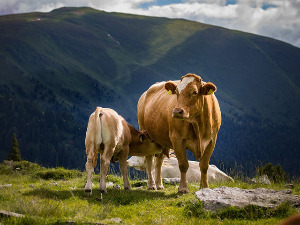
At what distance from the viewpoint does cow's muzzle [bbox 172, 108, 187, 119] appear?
10398 millimetres

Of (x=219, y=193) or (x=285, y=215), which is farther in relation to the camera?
(x=219, y=193)

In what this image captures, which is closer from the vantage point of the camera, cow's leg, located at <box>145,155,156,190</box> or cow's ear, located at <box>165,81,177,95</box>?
cow's ear, located at <box>165,81,177,95</box>

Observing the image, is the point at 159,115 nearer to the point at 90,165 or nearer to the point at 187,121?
the point at 187,121

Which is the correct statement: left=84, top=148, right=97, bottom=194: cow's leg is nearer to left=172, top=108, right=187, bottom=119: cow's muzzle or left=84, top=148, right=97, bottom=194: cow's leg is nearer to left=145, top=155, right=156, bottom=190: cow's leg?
left=172, top=108, right=187, bottom=119: cow's muzzle

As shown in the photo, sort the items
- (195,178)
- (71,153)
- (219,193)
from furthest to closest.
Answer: (71,153)
(195,178)
(219,193)

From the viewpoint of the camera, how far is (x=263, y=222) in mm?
7816

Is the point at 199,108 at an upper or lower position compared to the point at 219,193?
upper

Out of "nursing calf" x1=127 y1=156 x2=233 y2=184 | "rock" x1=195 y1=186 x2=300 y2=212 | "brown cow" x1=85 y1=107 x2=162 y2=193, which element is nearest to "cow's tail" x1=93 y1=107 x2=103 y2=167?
"brown cow" x1=85 y1=107 x2=162 y2=193

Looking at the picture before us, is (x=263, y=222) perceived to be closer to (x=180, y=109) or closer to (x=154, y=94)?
(x=180, y=109)

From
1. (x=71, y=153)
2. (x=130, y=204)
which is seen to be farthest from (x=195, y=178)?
(x=71, y=153)

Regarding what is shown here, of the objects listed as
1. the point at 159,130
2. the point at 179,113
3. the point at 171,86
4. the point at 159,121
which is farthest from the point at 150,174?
the point at 179,113

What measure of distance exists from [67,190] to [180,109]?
13.6 feet

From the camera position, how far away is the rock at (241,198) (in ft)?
28.4

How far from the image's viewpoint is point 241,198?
9125 mm
